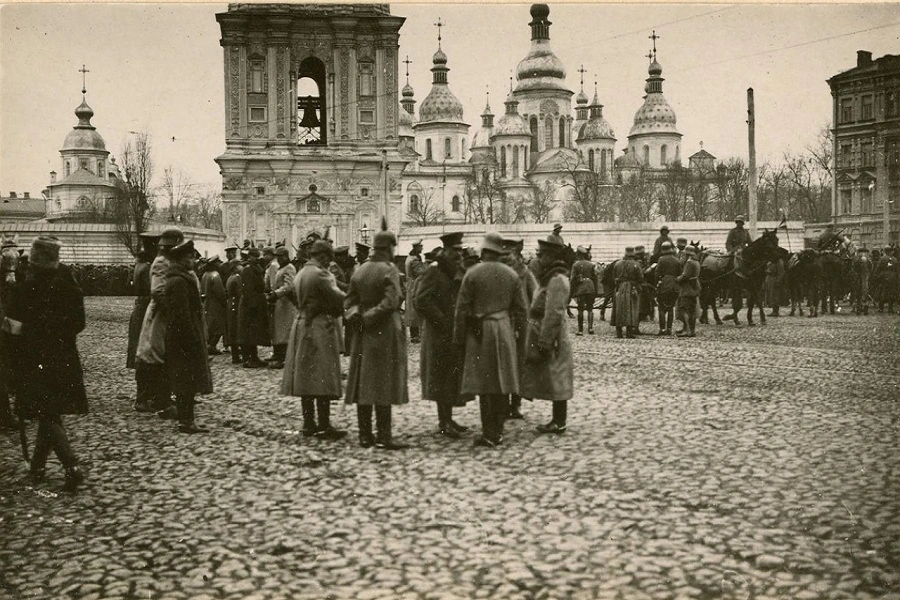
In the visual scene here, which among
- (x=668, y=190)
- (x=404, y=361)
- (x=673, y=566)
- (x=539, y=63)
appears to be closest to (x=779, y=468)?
(x=673, y=566)

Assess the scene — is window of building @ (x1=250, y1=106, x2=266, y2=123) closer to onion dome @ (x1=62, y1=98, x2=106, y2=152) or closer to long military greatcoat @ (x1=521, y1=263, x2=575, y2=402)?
long military greatcoat @ (x1=521, y1=263, x2=575, y2=402)

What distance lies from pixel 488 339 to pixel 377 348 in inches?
39.0

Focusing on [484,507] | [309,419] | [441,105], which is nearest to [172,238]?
[309,419]

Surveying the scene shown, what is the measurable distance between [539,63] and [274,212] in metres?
69.9

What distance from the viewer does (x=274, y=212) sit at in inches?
2040

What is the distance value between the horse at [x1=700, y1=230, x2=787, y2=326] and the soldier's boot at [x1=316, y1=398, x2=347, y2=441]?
13.9 metres

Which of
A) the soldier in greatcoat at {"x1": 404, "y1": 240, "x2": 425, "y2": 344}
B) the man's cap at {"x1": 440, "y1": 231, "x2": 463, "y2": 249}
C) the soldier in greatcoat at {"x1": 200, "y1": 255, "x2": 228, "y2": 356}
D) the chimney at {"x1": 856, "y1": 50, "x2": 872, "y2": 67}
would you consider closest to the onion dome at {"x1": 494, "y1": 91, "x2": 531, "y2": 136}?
the soldier in greatcoat at {"x1": 404, "y1": 240, "x2": 425, "y2": 344}

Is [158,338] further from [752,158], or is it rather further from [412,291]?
[752,158]

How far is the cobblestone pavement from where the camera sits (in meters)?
5.37

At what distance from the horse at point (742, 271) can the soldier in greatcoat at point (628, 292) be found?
302cm

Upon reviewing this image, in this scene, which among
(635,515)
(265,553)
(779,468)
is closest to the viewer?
(265,553)

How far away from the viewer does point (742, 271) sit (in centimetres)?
2177

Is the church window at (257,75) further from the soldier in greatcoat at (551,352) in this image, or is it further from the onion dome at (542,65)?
the onion dome at (542,65)

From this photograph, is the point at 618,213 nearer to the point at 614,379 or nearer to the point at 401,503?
the point at 614,379
